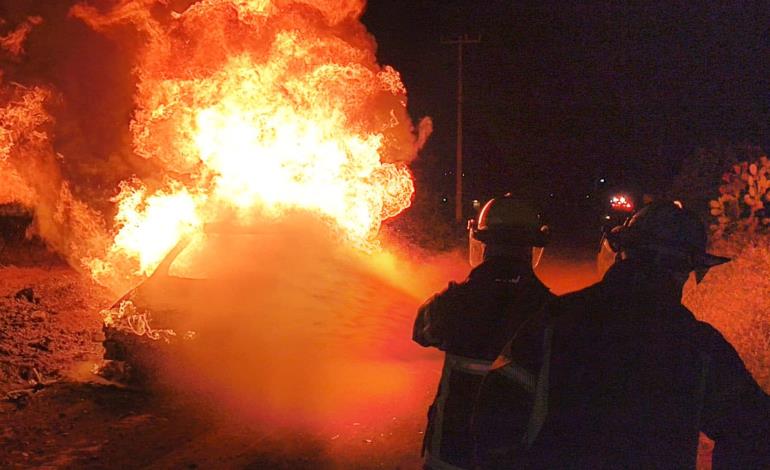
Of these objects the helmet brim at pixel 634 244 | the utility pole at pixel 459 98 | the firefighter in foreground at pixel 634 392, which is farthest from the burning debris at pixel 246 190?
the utility pole at pixel 459 98

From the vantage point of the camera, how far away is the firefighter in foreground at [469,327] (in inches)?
94.7

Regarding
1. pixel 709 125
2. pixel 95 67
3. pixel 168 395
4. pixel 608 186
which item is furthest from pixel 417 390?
pixel 608 186

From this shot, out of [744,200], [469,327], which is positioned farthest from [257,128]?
[469,327]

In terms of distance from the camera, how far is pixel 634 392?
5.93ft

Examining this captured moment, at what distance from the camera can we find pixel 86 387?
7.23 metres

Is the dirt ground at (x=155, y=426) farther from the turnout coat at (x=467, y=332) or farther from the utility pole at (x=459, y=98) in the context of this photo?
the utility pole at (x=459, y=98)

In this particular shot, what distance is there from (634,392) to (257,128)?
7568 millimetres

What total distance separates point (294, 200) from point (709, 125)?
2307 cm

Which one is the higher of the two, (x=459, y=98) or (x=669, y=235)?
(x=459, y=98)

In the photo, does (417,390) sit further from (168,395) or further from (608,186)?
(608,186)

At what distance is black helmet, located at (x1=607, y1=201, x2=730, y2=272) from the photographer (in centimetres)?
209

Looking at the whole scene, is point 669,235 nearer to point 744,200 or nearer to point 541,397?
point 541,397

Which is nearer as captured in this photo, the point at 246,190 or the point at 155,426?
the point at 155,426

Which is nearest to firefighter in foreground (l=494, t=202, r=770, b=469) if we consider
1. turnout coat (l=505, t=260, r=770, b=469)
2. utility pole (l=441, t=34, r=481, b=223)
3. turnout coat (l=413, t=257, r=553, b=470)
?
turnout coat (l=505, t=260, r=770, b=469)
